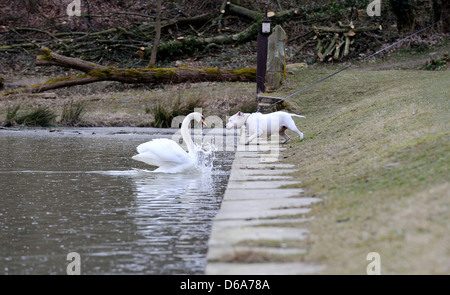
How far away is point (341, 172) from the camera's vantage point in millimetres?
7285

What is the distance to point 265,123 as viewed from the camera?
11820mm

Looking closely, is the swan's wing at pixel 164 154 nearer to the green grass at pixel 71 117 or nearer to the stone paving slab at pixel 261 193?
the stone paving slab at pixel 261 193

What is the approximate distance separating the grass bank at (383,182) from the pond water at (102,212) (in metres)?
1.16

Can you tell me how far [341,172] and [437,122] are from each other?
2.09 m

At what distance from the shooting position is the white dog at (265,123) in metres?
11.7

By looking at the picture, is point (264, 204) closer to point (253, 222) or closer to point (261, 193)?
point (261, 193)

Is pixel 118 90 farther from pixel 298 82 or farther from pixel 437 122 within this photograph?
pixel 437 122

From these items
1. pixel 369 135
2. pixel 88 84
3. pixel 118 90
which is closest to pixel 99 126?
pixel 118 90

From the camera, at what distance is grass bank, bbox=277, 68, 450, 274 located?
4.24 meters

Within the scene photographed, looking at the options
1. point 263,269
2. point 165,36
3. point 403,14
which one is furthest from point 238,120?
point 165,36

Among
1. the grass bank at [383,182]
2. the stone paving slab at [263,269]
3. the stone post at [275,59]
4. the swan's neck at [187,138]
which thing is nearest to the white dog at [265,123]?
the grass bank at [383,182]

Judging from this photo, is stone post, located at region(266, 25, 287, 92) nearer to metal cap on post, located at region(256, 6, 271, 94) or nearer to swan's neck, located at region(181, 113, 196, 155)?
metal cap on post, located at region(256, 6, 271, 94)

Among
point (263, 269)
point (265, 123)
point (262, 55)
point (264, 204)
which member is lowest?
point (263, 269)

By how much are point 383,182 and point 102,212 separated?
10.0 feet
